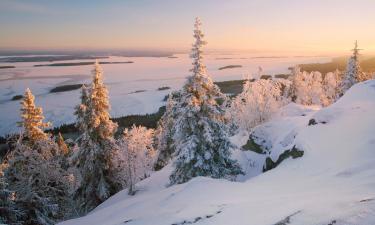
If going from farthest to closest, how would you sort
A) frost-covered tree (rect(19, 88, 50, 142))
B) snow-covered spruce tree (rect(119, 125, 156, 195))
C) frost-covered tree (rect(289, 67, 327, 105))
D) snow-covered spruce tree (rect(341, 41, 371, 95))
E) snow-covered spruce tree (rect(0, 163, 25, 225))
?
frost-covered tree (rect(289, 67, 327, 105)) → snow-covered spruce tree (rect(341, 41, 371, 95)) → snow-covered spruce tree (rect(119, 125, 156, 195)) → frost-covered tree (rect(19, 88, 50, 142)) → snow-covered spruce tree (rect(0, 163, 25, 225))

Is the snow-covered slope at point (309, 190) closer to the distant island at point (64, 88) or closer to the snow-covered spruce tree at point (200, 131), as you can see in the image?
the snow-covered spruce tree at point (200, 131)

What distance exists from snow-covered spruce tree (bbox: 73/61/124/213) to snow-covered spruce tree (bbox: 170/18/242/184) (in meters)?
9.03

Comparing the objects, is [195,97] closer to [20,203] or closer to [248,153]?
[248,153]

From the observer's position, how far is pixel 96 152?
2700 centimetres

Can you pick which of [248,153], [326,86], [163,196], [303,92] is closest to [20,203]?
[163,196]

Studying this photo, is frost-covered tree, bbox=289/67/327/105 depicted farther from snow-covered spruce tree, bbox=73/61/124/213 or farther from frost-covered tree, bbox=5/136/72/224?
frost-covered tree, bbox=5/136/72/224

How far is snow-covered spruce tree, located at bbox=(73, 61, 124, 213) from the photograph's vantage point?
86.2 feet

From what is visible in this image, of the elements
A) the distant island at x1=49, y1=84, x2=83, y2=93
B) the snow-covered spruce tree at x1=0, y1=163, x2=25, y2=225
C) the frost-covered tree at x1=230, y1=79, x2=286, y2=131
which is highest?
the frost-covered tree at x1=230, y1=79, x2=286, y2=131

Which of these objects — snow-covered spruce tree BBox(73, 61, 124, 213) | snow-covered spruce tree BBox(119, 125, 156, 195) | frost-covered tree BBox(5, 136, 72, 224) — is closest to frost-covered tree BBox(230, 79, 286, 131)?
snow-covered spruce tree BBox(119, 125, 156, 195)

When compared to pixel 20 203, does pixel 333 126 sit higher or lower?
higher

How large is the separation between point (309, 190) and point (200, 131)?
38.9 ft

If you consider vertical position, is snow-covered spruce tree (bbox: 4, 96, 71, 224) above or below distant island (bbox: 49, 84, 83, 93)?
above

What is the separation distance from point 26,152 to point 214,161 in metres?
11.1

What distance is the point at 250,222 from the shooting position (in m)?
6.89
